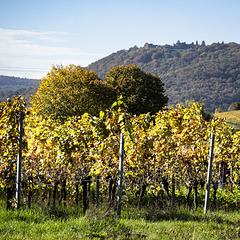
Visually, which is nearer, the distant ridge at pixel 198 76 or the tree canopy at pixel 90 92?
the tree canopy at pixel 90 92

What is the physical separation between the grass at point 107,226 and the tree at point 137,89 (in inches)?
659

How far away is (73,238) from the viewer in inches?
156

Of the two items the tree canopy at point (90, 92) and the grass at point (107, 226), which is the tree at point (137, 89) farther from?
the grass at point (107, 226)

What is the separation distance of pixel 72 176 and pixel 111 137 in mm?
1770

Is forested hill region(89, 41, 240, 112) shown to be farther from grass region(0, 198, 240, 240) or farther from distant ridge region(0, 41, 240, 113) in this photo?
grass region(0, 198, 240, 240)

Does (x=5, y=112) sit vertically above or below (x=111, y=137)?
above

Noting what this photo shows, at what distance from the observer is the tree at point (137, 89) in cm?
2248

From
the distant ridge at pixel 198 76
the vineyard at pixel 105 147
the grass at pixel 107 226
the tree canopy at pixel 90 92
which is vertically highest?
the distant ridge at pixel 198 76

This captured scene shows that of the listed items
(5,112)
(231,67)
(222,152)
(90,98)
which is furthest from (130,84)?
(231,67)

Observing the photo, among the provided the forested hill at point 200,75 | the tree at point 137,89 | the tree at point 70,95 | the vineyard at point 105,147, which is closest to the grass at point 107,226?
the vineyard at point 105,147

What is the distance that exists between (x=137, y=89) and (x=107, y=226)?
774 inches

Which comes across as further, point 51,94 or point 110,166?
point 51,94

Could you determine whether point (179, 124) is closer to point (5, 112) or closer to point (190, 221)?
point (190, 221)

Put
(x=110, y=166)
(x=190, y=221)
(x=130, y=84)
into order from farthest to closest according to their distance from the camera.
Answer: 1. (x=130, y=84)
2. (x=110, y=166)
3. (x=190, y=221)
